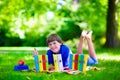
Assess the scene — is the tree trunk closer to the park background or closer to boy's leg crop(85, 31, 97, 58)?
the park background

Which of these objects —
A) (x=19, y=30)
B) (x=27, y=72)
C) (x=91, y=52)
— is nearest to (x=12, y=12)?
(x=19, y=30)

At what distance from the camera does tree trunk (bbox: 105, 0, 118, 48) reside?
19.3 m

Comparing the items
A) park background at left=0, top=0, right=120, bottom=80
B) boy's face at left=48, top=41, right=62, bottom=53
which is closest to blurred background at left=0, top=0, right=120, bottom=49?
park background at left=0, top=0, right=120, bottom=80

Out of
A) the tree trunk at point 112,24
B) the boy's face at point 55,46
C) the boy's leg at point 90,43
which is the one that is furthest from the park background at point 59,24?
the boy's face at point 55,46

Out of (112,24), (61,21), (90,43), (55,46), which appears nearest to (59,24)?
(61,21)

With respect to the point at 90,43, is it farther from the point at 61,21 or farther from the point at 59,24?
the point at 61,21

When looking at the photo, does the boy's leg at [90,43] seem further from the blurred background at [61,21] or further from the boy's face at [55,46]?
the blurred background at [61,21]

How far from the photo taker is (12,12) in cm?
2067

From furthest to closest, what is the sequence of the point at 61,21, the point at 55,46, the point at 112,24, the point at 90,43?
the point at 61,21 → the point at 112,24 → the point at 90,43 → the point at 55,46

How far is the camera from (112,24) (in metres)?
19.5

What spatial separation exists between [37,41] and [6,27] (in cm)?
231

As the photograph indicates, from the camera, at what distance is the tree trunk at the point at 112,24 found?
1928 centimetres

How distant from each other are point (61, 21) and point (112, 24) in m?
8.23

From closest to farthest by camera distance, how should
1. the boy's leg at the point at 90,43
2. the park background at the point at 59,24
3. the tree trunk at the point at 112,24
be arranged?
the boy's leg at the point at 90,43, the park background at the point at 59,24, the tree trunk at the point at 112,24
